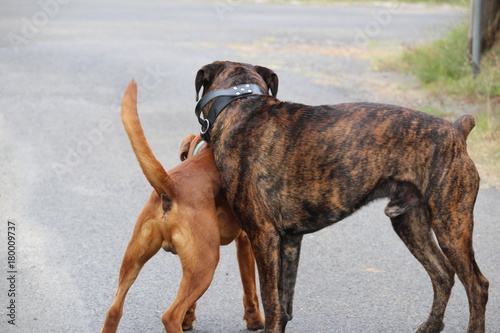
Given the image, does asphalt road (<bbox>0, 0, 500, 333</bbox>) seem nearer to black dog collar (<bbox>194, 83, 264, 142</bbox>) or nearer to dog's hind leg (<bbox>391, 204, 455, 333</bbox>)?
dog's hind leg (<bbox>391, 204, 455, 333</bbox>)

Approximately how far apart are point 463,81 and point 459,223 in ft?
24.5

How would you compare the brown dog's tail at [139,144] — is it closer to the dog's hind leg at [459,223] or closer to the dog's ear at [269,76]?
the dog's ear at [269,76]

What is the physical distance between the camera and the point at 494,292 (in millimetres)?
5332

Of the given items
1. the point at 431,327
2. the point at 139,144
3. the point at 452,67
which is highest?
the point at 139,144

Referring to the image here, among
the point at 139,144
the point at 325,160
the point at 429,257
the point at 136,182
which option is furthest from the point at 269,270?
the point at 136,182

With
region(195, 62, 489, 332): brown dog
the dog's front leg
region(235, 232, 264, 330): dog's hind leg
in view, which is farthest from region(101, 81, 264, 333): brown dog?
the dog's front leg

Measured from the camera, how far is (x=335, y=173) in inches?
170

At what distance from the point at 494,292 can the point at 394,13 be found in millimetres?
17796

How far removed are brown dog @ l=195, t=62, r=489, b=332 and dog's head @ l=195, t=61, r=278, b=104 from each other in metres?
0.20

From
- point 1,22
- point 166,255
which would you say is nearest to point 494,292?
point 166,255

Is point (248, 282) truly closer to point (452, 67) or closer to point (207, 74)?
point (207, 74)

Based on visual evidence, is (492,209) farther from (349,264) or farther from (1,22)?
(1,22)

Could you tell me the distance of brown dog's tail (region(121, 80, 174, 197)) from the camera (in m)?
4.07

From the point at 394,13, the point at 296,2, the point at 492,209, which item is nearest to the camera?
the point at 492,209
